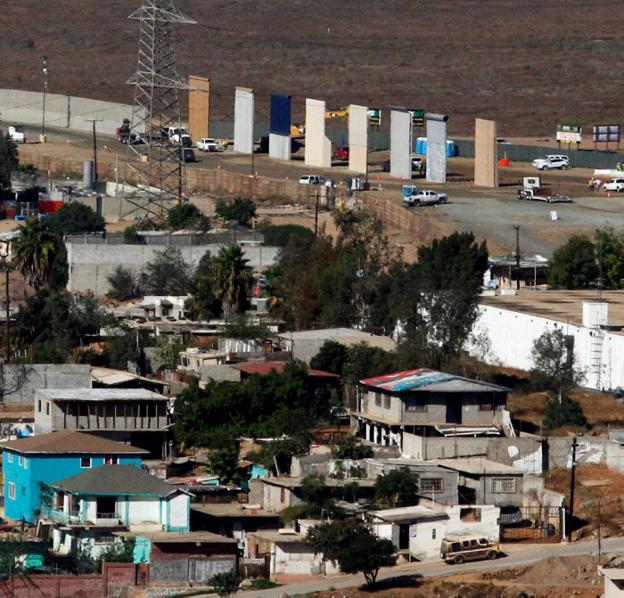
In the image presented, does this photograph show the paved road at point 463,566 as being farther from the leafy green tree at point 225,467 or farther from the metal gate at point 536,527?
the leafy green tree at point 225,467

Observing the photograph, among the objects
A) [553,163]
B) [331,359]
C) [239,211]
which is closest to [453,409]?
[331,359]

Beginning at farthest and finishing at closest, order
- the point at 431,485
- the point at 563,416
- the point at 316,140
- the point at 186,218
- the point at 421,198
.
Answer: the point at 316,140, the point at 421,198, the point at 186,218, the point at 563,416, the point at 431,485

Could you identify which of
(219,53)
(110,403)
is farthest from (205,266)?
(219,53)

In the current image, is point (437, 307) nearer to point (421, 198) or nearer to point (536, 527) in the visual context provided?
point (536, 527)

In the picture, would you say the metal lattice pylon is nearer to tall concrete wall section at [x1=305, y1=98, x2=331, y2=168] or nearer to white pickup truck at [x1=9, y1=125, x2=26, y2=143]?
tall concrete wall section at [x1=305, y1=98, x2=331, y2=168]

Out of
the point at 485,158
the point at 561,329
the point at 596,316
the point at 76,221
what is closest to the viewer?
the point at 561,329

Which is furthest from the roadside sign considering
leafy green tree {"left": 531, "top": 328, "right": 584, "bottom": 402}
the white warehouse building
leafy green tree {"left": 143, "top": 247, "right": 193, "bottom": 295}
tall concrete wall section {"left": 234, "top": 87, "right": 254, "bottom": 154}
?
leafy green tree {"left": 531, "top": 328, "right": 584, "bottom": 402}
